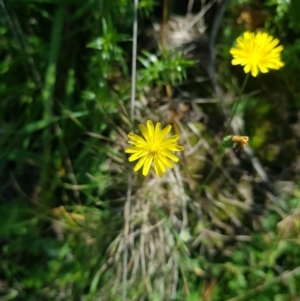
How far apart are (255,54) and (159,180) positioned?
54cm

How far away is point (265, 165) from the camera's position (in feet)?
4.64

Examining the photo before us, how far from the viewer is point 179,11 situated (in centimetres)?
141

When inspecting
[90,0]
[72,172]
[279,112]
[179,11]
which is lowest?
[72,172]

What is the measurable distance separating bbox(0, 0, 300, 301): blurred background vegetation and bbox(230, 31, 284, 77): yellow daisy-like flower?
0.95ft

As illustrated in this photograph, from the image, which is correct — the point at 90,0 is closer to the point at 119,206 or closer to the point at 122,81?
the point at 122,81

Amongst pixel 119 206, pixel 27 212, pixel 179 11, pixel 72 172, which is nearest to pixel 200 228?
pixel 119 206

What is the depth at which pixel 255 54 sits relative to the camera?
1021mm

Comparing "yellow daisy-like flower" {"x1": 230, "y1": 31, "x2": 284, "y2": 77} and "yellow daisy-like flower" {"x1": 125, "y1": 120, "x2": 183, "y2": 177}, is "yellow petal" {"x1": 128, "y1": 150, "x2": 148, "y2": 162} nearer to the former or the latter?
"yellow daisy-like flower" {"x1": 125, "y1": 120, "x2": 183, "y2": 177}

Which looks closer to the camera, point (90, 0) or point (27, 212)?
point (90, 0)

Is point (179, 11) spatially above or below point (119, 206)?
above

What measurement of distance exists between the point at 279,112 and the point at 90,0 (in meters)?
0.67

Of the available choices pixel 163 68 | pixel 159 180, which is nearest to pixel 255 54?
pixel 163 68

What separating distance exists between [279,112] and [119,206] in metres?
0.59

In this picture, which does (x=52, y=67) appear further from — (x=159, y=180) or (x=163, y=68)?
(x=159, y=180)
